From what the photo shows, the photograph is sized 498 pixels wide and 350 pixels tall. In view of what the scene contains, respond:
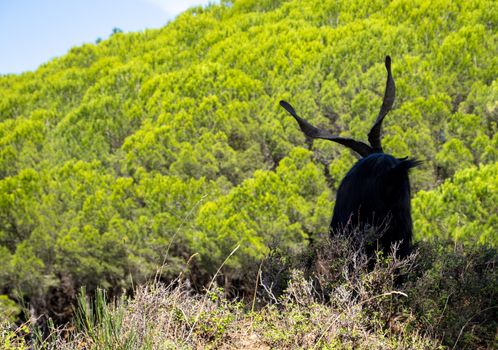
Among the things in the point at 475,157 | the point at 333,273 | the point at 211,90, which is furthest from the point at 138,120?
the point at 333,273

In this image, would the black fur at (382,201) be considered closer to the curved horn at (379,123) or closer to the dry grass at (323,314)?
the dry grass at (323,314)

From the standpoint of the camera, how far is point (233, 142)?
13648 mm

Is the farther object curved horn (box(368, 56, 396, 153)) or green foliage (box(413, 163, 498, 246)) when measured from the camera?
green foliage (box(413, 163, 498, 246))

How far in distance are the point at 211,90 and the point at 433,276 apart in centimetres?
1057

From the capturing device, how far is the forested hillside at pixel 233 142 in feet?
37.2

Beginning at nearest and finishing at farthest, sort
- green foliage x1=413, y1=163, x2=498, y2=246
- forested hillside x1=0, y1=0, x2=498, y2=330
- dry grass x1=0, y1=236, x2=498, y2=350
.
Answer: dry grass x1=0, y1=236, x2=498, y2=350
green foliage x1=413, y1=163, x2=498, y2=246
forested hillside x1=0, y1=0, x2=498, y2=330

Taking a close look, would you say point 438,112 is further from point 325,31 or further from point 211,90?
point 211,90

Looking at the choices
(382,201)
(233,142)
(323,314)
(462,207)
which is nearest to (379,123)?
(382,201)

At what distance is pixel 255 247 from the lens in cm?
1088

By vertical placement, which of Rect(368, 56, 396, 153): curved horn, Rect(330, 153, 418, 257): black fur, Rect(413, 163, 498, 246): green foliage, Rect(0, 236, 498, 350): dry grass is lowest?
Rect(413, 163, 498, 246): green foliage

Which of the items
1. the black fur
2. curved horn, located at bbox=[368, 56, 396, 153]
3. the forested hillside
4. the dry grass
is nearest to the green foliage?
the forested hillside

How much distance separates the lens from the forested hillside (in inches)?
446

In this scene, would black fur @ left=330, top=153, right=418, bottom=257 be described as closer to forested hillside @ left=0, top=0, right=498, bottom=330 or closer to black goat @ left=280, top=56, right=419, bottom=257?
black goat @ left=280, top=56, right=419, bottom=257

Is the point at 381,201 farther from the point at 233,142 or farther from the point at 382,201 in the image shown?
the point at 233,142
